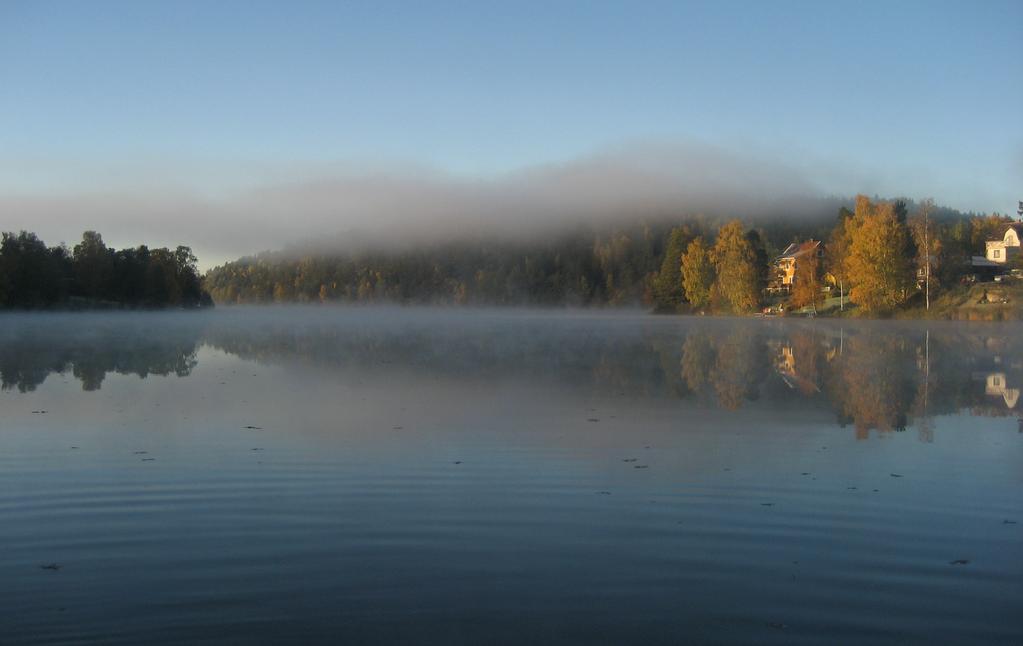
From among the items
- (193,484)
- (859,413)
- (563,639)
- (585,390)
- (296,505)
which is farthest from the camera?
(585,390)

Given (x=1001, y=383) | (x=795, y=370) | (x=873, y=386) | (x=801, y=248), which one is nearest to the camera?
(x=873, y=386)

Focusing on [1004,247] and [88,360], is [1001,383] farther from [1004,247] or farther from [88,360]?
[1004,247]

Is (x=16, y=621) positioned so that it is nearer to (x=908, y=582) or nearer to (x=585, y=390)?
(x=908, y=582)

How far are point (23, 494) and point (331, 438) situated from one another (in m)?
5.07

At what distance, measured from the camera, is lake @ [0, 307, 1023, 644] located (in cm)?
675

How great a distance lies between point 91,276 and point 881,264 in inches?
4928

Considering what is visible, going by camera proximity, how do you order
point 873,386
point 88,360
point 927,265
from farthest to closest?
point 927,265
point 88,360
point 873,386

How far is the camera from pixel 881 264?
3305 inches

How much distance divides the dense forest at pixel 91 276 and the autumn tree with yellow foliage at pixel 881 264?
355ft

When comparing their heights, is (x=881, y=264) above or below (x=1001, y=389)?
above

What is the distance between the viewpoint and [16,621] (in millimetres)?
6629

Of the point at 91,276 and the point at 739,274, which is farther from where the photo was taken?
the point at 91,276

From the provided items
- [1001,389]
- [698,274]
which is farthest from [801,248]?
[1001,389]

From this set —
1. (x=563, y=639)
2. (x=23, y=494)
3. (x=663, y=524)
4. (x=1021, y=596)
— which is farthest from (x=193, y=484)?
(x=1021, y=596)
